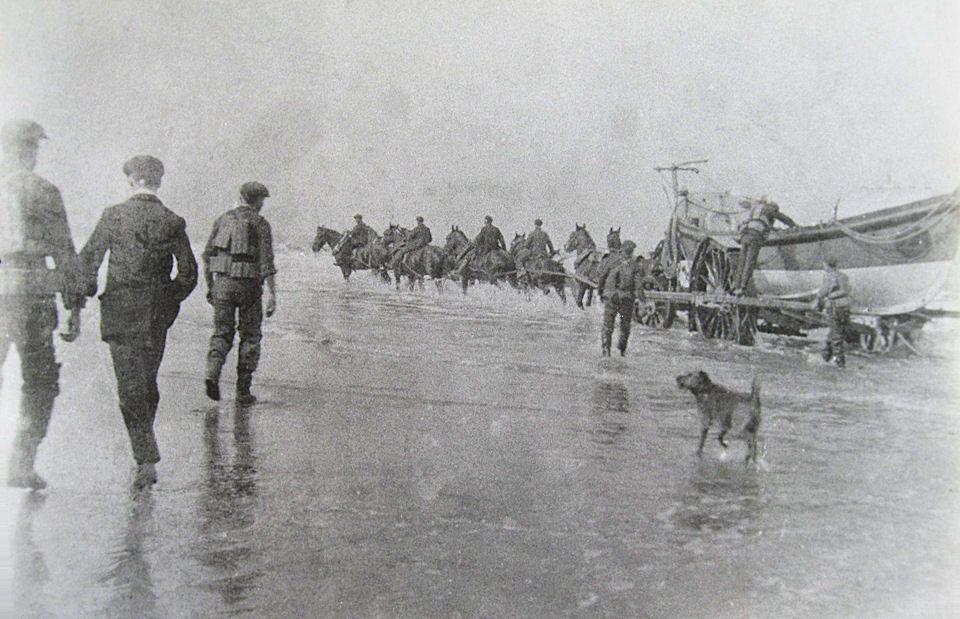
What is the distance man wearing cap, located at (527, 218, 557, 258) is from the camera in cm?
1845

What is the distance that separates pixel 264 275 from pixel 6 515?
119 inches

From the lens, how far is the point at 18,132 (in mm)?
3643

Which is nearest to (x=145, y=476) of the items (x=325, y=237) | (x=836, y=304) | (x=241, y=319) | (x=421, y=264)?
(x=241, y=319)

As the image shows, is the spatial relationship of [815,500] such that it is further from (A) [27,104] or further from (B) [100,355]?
(B) [100,355]

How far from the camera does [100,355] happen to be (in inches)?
312

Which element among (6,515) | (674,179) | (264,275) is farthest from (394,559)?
(674,179)

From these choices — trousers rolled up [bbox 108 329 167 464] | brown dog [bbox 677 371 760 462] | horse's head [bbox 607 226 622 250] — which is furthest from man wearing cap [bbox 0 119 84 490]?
horse's head [bbox 607 226 622 250]

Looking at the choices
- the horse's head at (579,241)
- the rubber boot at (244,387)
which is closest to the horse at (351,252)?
the horse's head at (579,241)

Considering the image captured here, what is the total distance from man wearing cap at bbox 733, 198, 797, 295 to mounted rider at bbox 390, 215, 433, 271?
40.5 ft

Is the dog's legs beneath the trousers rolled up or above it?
beneath

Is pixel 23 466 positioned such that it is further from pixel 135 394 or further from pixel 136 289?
pixel 136 289

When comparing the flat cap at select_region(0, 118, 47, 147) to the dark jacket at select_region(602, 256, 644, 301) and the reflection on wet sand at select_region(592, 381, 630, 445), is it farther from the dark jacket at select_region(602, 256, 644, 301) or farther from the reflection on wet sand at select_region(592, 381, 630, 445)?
the dark jacket at select_region(602, 256, 644, 301)

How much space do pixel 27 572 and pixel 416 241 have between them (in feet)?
62.1

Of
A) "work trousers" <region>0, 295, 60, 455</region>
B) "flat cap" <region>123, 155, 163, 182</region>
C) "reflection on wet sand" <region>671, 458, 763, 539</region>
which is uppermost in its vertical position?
"flat cap" <region>123, 155, 163, 182</region>
